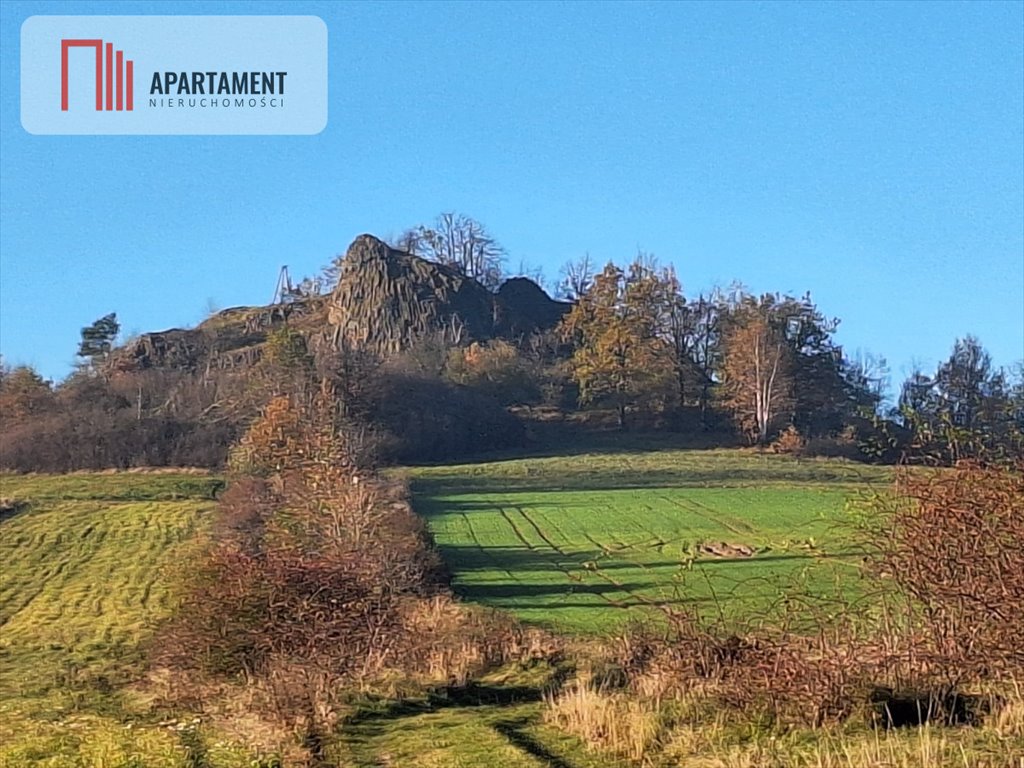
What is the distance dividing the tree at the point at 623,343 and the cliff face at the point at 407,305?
49.7 feet

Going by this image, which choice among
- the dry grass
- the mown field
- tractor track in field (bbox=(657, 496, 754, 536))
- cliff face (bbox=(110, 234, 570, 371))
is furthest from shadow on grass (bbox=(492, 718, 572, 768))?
cliff face (bbox=(110, 234, 570, 371))

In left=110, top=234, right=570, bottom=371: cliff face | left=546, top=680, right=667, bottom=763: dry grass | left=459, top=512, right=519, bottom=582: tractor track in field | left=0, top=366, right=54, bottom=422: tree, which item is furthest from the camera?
left=110, top=234, right=570, bottom=371: cliff face

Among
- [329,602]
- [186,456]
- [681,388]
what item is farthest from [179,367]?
[329,602]

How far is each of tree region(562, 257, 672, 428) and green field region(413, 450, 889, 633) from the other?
45.4 ft

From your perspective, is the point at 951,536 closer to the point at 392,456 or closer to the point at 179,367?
the point at 392,456

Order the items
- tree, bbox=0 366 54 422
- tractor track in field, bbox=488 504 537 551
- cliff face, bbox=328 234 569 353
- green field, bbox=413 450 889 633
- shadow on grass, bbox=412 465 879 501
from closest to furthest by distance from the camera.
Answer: green field, bbox=413 450 889 633, tractor track in field, bbox=488 504 537 551, shadow on grass, bbox=412 465 879 501, tree, bbox=0 366 54 422, cliff face, bbox=328 234 569 353

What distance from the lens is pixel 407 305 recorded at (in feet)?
386

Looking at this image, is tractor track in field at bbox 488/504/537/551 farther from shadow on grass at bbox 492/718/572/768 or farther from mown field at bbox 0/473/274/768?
shadow on grass at bbox 492/718/572/768

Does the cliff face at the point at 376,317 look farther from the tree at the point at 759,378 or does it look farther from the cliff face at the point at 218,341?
the tree at the point at 759,378

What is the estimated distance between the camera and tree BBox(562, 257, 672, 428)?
9600 cm

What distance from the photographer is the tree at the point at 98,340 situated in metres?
108

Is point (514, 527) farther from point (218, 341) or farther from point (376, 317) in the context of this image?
point (218, 341)

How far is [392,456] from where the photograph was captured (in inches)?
3091

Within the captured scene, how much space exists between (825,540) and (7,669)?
60.5 ft
